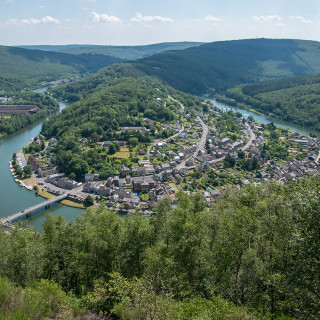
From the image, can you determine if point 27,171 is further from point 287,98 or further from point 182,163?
point 287,98

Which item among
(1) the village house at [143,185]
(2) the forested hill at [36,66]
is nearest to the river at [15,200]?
(1) the village house at [143,185]

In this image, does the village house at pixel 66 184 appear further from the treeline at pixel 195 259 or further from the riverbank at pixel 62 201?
the treeline at pixel 195 259

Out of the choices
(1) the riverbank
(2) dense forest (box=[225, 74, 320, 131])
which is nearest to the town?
(1) the riverbank

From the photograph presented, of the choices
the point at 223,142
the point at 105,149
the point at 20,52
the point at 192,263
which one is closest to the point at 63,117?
the point at 105,149

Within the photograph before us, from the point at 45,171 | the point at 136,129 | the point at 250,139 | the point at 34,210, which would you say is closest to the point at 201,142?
the point at 250,139

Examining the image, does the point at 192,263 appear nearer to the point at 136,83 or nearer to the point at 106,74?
the point at 136,83

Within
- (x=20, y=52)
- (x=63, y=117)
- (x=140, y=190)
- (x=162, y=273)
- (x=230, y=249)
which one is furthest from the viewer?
(x=20, y=52)
